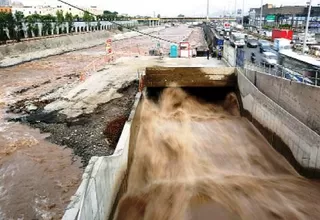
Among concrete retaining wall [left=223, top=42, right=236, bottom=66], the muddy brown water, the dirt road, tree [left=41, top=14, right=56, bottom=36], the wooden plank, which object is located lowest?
the muddy brown water

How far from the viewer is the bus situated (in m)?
13.7

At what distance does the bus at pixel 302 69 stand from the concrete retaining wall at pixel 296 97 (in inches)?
23.1

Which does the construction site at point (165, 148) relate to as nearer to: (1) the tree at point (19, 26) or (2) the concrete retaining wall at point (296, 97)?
(2) the concrete retaining wall at point (296, 97)

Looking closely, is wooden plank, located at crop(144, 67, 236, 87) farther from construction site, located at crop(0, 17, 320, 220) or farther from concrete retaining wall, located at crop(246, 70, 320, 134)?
concrete retaining wall, located at crop(246, 70, 320, 134)

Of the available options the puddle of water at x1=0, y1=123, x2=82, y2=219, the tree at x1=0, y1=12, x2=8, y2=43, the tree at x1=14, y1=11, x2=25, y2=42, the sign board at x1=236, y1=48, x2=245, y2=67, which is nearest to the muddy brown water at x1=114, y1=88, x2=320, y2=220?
the puddle of water at x1=0, y1=123, x2=82, y2=219

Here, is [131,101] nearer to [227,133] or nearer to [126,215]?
[227,133]

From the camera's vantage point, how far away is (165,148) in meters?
14.0

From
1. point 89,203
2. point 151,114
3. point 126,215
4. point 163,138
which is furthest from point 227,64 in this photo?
point 89,203

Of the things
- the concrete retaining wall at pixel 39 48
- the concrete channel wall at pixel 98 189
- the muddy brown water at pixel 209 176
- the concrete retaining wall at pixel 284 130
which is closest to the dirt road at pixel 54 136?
the muddy brown water at pixel 209 176

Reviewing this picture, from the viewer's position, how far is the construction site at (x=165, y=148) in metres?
9.46

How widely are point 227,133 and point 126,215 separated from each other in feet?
27.8

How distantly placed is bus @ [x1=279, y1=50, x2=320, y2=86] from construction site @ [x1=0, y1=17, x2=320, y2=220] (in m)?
0.87

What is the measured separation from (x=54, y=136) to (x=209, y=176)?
286 inches

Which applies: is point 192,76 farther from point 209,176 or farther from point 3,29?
point 3,29
